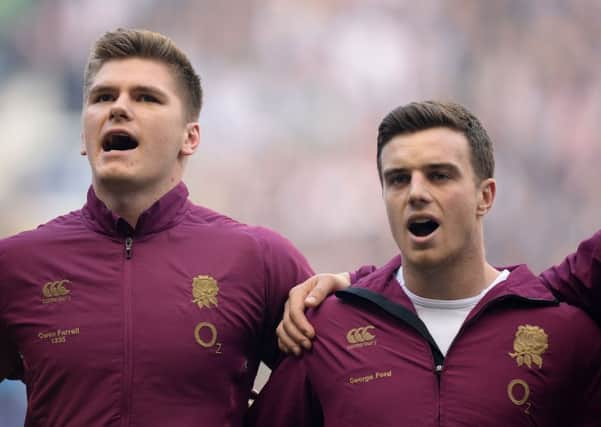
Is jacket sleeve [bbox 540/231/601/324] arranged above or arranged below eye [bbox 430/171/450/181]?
below

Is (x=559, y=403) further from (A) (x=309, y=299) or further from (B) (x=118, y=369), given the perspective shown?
(B) (x=118, y=369)

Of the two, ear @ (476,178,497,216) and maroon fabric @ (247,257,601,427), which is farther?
ear @ (476,178,497,216)

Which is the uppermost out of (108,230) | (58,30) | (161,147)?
(58,30)

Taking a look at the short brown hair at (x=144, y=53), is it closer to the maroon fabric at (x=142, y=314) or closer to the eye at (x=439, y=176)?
the maroon fabric at (x=142, y=314)

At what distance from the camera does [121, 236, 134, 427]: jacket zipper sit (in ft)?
7.82

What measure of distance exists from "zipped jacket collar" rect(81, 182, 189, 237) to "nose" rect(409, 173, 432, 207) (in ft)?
2.20

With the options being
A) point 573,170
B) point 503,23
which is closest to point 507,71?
point 503,23

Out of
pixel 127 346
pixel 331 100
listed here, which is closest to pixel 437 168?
pixel 127 346

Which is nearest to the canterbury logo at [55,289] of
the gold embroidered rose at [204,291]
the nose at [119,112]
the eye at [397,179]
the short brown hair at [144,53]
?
the gold embroidered rose at [204,291]

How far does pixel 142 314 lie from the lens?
2484mm

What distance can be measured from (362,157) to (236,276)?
972 centimetres

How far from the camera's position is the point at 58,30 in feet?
38.2

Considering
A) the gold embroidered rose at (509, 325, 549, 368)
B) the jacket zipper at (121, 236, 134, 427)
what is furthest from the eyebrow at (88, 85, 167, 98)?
the gold embroidered rose at (509, 325, 549, 368)

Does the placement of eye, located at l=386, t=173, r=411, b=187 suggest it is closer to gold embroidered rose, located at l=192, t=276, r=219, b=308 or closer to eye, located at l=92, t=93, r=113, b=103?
gold embroidered rose, located at l=192, t=276, r=219, b=308
